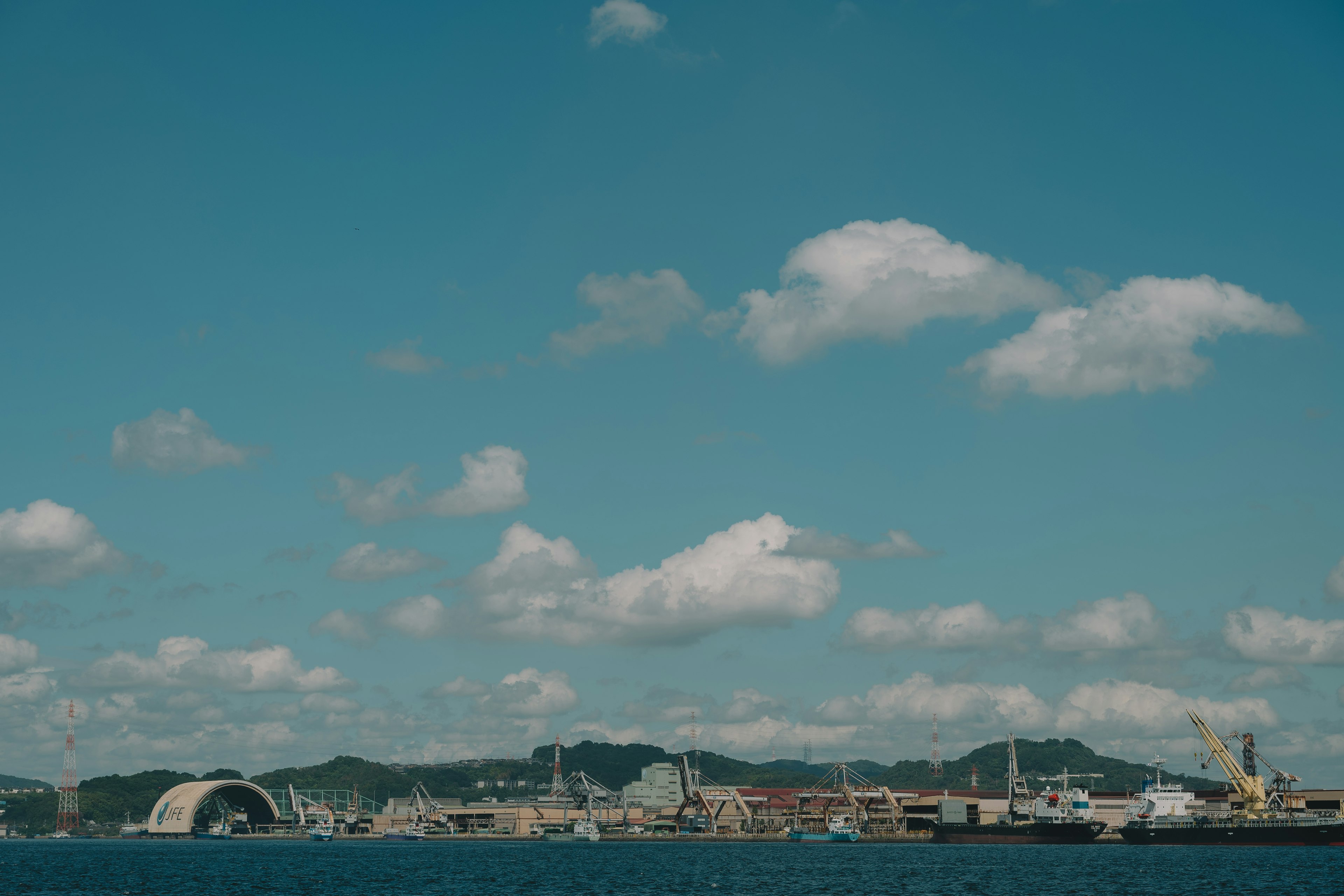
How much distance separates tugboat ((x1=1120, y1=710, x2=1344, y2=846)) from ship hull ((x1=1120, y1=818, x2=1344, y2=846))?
76mm

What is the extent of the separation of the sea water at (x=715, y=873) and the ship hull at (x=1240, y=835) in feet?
7.33

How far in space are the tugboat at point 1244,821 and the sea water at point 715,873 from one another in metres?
2.90

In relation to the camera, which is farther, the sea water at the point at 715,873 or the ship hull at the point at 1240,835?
the ship hull at the point at 1240,835

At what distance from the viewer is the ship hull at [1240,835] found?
163 metres

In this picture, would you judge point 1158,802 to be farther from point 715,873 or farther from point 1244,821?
point 715,873

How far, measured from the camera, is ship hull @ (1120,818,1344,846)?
162875 mm

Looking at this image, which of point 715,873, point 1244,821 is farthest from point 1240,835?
point 715,873

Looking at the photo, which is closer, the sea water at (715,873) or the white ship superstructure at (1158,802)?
the sea water at (715,873)

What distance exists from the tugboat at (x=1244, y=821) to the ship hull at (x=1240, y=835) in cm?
8

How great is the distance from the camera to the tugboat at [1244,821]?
166 meters

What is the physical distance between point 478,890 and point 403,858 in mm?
74261

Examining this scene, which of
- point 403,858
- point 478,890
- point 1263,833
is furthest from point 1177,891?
point 403,858

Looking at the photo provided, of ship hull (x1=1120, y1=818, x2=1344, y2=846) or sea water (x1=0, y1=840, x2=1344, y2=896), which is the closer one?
sea water (x1=0, y1=840, x2=1344, y2=896)

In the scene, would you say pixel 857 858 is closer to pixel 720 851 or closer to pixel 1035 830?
pixel 720 851
